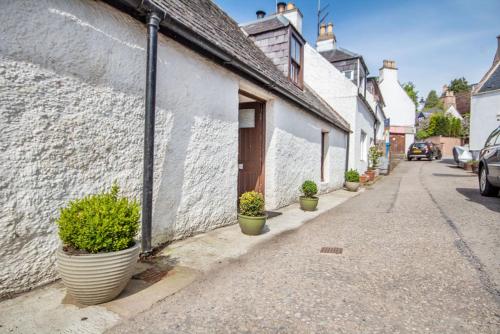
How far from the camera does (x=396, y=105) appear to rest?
35.1 meters

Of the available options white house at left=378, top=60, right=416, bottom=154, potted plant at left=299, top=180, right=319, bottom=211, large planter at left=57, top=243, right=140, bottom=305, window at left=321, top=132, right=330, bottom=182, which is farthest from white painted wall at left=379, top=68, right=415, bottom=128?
large planter at left=57, top=243, right=140, bottom=305

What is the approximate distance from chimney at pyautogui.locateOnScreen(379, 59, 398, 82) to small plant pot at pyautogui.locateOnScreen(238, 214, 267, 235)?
36.1 meters

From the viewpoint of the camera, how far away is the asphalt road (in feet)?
7.92

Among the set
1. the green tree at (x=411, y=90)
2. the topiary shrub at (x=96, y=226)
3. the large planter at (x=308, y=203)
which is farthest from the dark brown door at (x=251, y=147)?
the green tree at (x=411, y=90)

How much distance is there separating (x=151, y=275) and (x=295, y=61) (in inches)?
352

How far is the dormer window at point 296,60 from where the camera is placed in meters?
9.78

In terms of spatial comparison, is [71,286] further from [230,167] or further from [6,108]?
[230,167]

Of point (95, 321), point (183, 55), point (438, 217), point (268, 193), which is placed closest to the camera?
point (95, 321)

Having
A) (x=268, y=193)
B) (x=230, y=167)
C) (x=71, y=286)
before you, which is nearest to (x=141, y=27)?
(x=230, y=167)

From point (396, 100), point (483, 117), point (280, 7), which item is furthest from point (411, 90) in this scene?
point (280, 7)

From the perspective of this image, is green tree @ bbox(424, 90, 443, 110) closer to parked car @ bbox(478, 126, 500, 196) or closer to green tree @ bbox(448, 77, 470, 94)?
green tree @ bbox(448, 77, 470, 94)

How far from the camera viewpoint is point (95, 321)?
92.8 inches

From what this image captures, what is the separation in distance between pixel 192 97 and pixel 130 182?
5.71ft

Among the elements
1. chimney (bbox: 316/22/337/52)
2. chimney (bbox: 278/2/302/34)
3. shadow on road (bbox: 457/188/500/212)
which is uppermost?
chimney (bbox: 316/22/337/52)
